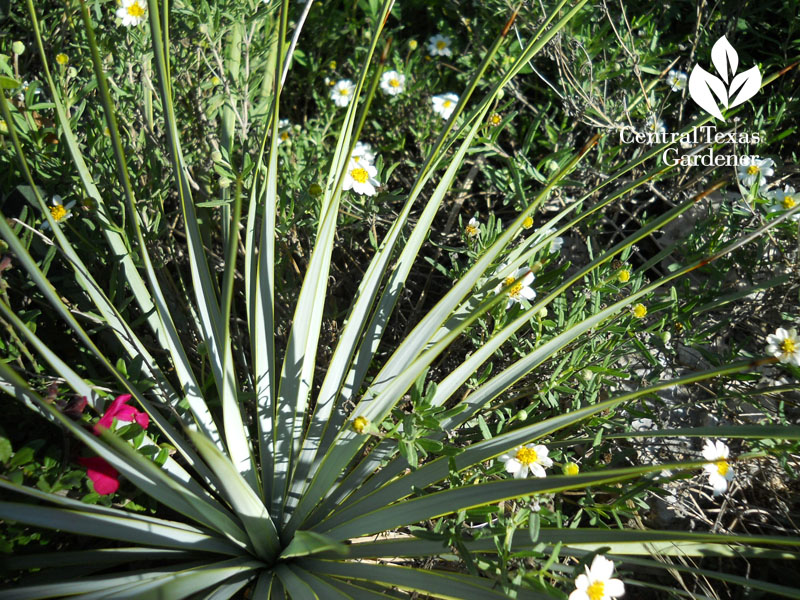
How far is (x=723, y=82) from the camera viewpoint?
1.61 metres

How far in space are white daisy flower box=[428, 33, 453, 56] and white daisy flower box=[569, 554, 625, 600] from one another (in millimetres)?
1544

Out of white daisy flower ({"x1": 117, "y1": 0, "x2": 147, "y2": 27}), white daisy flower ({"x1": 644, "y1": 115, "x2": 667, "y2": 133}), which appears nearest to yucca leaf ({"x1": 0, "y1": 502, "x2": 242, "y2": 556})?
white daisy flower ({"x1": 117, "y1": 0, "x2": 147, "y2": 27})

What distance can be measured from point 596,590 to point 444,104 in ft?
4.31

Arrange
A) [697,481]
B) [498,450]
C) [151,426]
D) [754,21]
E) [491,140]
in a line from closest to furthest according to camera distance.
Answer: [498,450], [151,426], [697,481], [491,140], [754,21]

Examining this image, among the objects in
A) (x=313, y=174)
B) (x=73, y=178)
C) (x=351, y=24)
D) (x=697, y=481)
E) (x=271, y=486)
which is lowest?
(x=271, y=486)

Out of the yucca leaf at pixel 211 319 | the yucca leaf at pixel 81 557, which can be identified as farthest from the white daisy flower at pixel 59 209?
the yucca leaf at pixel 81 557

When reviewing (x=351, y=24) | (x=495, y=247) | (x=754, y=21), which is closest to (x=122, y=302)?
(x=495, y=247)

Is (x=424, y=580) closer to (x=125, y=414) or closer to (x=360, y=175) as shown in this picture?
(x=125, y=414)

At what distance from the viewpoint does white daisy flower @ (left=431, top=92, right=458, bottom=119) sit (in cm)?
171

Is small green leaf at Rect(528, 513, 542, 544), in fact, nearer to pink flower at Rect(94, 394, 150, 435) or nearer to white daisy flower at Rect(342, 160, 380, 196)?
pink flower at Rect(94, 394, 150, 435)

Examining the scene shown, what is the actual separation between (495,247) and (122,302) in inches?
29.1

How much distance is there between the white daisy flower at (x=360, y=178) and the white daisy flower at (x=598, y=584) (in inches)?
33.4

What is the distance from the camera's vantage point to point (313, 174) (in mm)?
1510

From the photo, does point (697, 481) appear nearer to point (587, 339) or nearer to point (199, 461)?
point (587, 339)
